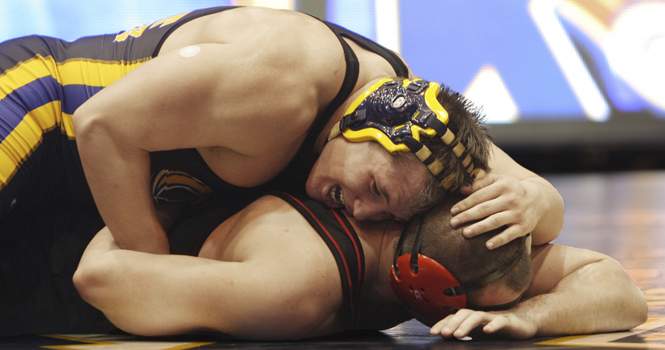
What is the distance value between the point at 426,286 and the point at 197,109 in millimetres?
687

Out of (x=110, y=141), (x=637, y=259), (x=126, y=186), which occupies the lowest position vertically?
(x=637, y=259)

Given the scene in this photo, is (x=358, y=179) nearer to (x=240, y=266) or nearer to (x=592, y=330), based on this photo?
(x=240, y=266)

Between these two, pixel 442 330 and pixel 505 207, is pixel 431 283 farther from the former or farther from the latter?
pixel 505 207

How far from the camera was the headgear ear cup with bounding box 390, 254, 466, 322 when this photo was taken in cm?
140

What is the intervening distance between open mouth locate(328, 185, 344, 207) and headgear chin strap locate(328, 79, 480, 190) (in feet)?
0.45

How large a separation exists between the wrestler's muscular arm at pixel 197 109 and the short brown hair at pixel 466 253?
42 centimetres

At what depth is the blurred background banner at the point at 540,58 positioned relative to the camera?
19.7 feet

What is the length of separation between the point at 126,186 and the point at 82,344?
37 centimetres

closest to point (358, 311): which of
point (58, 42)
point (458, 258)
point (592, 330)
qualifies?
point (458, 258)

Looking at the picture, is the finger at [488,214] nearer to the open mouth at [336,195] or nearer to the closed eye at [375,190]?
the closed eye at [375,190]

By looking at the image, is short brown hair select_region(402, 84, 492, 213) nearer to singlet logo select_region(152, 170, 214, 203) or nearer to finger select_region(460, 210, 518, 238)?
finger select_region(460, 210, 518, 238)

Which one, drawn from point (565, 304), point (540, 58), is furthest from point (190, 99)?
point (540, 58)

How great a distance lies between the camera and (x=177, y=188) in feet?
5.70

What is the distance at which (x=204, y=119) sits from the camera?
139 centimetres
